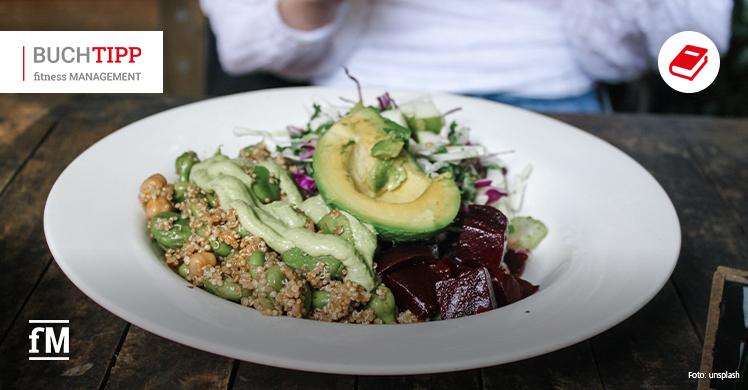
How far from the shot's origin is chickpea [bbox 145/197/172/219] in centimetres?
113

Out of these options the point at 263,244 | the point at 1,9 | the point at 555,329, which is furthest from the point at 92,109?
the point at 1,9

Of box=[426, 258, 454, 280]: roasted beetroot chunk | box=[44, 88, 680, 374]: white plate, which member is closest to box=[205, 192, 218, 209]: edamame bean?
box=[44, 88, 680, 374]: white plate

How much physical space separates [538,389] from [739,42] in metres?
2.17

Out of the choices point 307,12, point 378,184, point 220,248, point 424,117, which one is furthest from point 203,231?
point 307,12

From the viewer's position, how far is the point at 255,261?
3.17ft

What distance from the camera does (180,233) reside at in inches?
42.4

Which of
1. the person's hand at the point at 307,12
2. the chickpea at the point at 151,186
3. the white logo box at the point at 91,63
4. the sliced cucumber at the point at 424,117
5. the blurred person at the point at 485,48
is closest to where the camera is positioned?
the chickpea at the point at 151,186

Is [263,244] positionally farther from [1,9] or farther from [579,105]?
[1,9]

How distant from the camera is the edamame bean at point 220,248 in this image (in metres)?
1.02

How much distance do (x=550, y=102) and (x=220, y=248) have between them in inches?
50.8

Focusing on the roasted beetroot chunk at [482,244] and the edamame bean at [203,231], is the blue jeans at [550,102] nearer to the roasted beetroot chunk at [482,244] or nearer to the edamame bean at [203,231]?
the roasted beetroot chunk at [482,244]

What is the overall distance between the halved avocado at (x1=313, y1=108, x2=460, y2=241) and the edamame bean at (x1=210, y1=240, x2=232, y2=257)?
0.48 feet

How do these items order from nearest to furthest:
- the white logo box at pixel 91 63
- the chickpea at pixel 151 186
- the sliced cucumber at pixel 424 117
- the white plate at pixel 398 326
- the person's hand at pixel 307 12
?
the white plate at pixel 398 326 < the chickpea at pixel 151 186 < the white logo box at pixel 91 63 < the sliced cucumber at pixel 424 117 < the person's hand at pixel 307 12

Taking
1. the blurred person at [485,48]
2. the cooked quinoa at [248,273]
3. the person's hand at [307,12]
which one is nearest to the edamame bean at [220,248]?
the cooked quinoa at [248,273]
